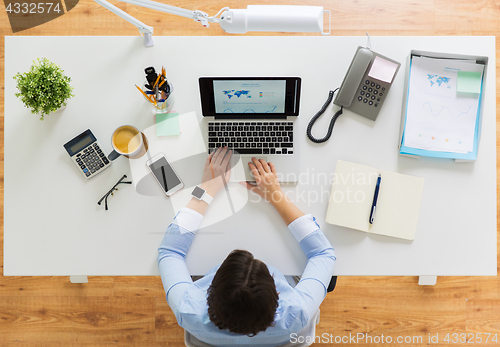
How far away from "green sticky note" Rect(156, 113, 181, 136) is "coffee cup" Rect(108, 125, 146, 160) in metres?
0.07

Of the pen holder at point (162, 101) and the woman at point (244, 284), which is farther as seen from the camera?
the pen holder at point (162, 101)

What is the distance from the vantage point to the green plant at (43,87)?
39.7 inches

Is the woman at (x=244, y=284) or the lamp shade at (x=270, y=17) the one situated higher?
the lamp shade at (x=270, y=17)

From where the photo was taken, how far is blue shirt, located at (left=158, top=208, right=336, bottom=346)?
93 centimetres

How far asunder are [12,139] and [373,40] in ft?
4.20

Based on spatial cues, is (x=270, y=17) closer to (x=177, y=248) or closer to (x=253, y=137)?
(x=253, y=137)

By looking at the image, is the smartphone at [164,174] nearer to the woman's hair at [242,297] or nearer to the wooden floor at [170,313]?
the woman's hair at [242,297]

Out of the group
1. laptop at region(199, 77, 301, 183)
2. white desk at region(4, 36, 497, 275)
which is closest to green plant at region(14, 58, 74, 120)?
white desk at region(4, 36, 497, 275)

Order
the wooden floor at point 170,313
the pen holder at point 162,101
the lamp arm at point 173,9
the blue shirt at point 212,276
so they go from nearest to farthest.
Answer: the lamp arm at point 173,9
the blue shirt at point 212,276
the pen holder at point 162,101
the wooden floor at point 170,313

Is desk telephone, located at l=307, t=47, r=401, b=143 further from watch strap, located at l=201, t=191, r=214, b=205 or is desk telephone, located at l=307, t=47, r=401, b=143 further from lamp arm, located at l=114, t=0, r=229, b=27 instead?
lamp arm, located at l=114, t=0, r=229, b=27

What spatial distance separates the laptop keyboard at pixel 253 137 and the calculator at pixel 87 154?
364mm

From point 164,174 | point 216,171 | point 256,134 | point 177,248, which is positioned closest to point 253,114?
point 256,134

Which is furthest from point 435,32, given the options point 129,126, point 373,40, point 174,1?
point 129,126

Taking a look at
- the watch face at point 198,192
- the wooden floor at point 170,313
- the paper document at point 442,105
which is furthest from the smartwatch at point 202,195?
the wooden floor at point 170,313
